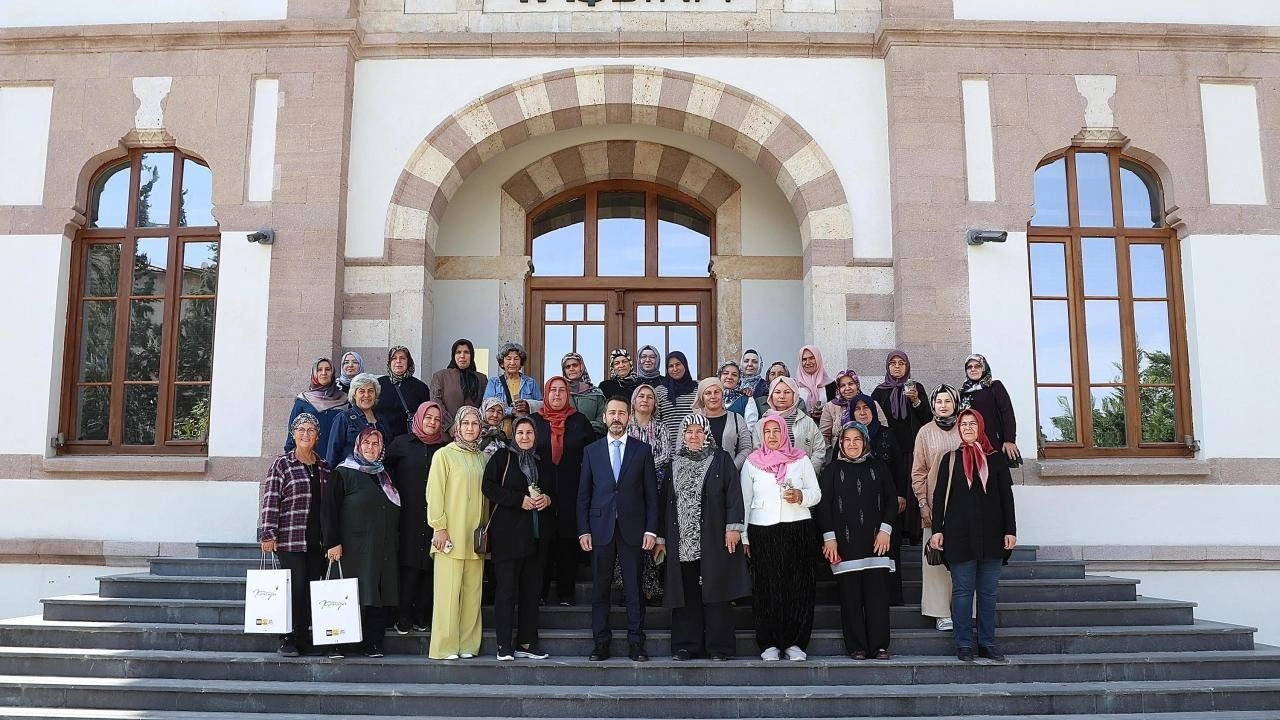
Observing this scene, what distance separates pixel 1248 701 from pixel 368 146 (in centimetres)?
798

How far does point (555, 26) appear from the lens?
946cm

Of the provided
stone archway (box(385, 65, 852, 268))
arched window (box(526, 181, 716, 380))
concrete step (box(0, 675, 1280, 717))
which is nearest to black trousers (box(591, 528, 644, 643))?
concrete step (box(0, 675, 1280, 717))

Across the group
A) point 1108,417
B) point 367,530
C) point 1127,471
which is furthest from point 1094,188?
point 367,530

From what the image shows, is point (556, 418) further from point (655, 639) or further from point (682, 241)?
point (682, 241)

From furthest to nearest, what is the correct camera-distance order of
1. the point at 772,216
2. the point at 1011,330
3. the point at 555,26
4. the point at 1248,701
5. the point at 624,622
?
the point at 772,216 < the point at 555,26 < the point at 1011,330 < the point at 624,622 < the point at 1248,701

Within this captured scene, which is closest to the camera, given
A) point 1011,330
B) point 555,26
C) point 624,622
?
point 624,622

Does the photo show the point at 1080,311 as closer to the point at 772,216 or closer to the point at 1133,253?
the point at 1133,253

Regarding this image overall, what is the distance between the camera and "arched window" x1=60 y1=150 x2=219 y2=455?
9.05 m

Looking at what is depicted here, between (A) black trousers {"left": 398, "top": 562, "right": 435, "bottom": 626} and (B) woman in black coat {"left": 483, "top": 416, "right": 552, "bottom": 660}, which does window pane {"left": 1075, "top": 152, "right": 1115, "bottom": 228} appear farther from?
(A) black trousers {"left": 398, "top": 562, "right": 435, "bottom": 626}

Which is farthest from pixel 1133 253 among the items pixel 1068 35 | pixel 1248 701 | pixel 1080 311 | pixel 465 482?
pixel 465 482

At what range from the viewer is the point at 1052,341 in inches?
356

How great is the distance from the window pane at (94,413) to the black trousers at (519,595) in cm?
466

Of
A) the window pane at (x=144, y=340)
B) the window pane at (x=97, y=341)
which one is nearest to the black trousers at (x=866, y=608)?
the window pane at (x=144, y=340)

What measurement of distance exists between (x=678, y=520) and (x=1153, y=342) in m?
5.13
